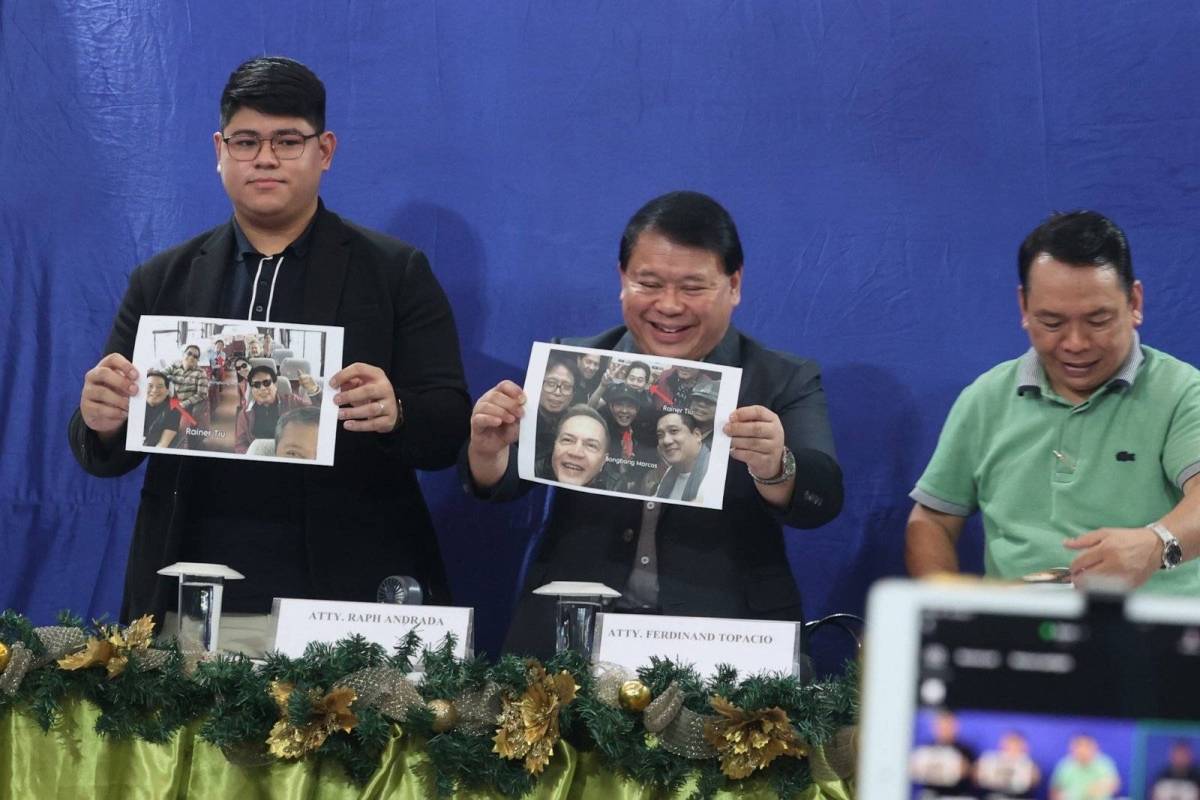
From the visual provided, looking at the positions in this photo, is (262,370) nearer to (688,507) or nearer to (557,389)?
(557,389)

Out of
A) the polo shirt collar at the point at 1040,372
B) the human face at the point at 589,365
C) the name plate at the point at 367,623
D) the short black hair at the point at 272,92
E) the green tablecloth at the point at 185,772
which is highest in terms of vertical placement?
the short black hair at the point at 272,92

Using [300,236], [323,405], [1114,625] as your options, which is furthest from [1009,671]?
[300,236]

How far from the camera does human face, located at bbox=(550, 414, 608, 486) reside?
87.7 inches

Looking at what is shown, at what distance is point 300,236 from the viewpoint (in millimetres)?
2691

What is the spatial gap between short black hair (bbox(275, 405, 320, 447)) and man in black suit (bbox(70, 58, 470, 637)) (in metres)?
0.10

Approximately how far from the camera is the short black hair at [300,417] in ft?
7.42

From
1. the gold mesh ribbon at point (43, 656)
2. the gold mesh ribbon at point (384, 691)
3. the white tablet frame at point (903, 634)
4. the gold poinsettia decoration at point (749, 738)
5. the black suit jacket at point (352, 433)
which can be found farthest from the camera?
the black suit jacket at point (352, 433)

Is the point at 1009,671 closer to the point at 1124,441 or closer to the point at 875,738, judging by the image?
the point at 875,738

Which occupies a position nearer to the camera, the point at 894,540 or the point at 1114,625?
the point at 1114,625

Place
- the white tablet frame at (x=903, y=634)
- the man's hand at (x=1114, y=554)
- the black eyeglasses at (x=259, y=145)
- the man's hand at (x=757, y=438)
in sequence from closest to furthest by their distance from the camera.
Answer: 1. the white tablet frame at (x=903, y=634)
2. the man's hand at (x=1114, y=554)
3. the man's hand at (x=757, y=438)
4. the black eyeglasses at (x=259, y=145)

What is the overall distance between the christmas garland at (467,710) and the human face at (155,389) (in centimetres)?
55

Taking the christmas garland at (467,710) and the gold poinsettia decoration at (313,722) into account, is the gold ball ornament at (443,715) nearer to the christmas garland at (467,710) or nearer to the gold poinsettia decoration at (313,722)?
the christmas garland at (467,710)

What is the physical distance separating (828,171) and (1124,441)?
0.95 meters

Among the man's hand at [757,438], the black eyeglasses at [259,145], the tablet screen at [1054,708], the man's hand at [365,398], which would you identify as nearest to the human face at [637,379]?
the man's hand at [757,438]
